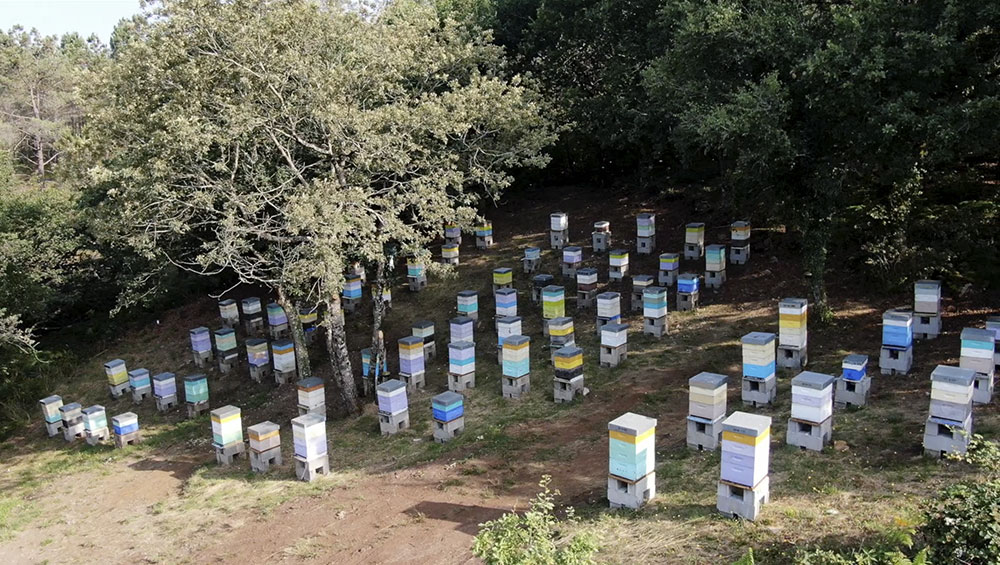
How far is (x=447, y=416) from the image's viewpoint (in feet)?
37.7

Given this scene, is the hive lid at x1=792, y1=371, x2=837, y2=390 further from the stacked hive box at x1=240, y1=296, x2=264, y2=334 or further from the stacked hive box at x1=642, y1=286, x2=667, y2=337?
the stacked hive box at x1=240, y1=296, x2=264, y2=334

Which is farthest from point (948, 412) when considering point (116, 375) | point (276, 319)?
point (116, 375)

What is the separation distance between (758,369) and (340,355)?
760 cm

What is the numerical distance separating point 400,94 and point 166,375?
806cm

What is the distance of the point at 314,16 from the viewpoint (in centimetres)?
1187

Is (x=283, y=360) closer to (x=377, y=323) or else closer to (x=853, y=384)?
(x=377, y=323)

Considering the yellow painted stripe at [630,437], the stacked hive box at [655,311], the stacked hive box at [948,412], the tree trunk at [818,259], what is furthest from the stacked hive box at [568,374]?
the stacked hive box at [948,412]

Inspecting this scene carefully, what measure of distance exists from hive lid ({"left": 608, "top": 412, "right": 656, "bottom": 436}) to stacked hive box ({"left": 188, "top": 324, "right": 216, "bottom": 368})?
41.4ft

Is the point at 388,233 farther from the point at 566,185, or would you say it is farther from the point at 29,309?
the point at 566,185

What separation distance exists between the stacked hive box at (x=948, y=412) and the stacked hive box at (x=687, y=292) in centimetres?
653

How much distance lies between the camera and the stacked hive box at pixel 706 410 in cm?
928

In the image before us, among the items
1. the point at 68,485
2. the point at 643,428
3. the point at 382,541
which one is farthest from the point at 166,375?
the point at 643,428

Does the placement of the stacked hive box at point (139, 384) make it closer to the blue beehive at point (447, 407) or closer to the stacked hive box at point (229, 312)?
the stacked hive box at point (229, 312)

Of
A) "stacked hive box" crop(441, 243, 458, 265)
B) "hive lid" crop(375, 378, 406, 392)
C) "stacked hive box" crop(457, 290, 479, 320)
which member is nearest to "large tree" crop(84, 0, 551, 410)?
"hive lid" crop(375, 378, 406, 392)
